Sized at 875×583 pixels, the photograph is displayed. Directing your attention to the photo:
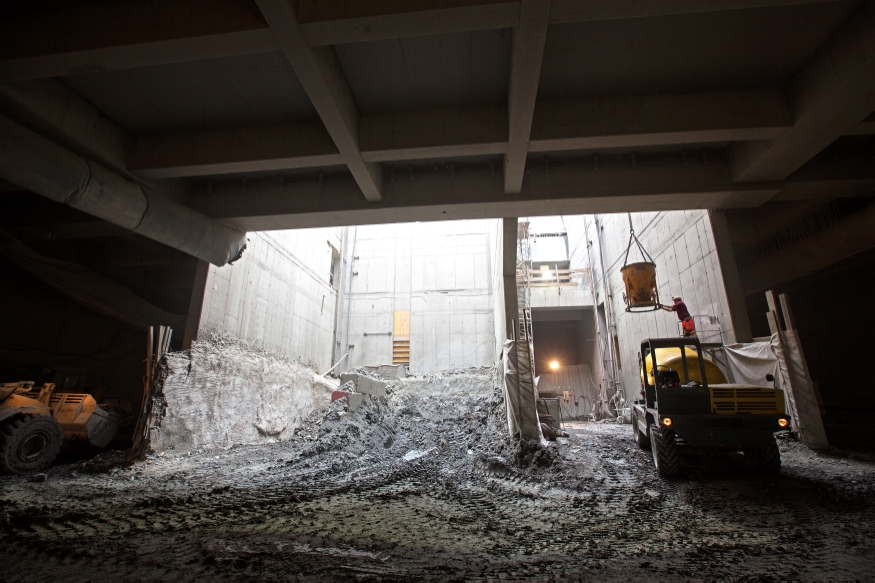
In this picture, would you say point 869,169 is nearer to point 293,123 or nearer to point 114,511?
point 293,123

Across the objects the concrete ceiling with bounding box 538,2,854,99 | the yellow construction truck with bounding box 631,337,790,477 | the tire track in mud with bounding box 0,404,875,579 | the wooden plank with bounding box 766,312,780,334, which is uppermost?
the concrete ceiling with bounding box 538,2,854,99

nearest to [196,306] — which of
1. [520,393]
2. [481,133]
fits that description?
[481,133]

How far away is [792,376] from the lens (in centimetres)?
760

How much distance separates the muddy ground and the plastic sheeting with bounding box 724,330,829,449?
17.0 inches

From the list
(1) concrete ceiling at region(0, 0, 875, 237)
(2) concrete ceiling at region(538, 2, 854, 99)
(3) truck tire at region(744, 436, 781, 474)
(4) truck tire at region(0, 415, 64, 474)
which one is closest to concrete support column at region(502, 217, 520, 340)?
(1) concrete ceiling at region(0, 0, 875, 237)

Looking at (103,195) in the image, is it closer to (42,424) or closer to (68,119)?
(68,119)

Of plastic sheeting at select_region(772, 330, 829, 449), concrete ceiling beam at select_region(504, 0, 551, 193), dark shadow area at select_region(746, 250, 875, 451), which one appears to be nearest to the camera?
concrete ceiling beam at select_region(504, 0, 551, 193)

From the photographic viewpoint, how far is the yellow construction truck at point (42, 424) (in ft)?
22.3

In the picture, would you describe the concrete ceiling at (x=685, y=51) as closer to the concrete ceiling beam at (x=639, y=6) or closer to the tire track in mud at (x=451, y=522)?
the concrete ceiling beam at (x=639, y=6)

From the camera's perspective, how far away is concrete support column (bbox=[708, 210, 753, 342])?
9345 mm

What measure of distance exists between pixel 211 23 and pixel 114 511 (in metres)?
6.25

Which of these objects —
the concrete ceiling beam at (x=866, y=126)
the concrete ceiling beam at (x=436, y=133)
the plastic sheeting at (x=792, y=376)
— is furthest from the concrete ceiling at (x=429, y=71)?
the plastic sheeting at (x=792, y=376)

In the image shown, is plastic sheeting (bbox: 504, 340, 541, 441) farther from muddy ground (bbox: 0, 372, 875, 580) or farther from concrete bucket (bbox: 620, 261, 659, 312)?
concrete bucket (bbox: 620, 261, 659, 312)

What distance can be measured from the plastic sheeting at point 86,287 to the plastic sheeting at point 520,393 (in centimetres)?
1013
